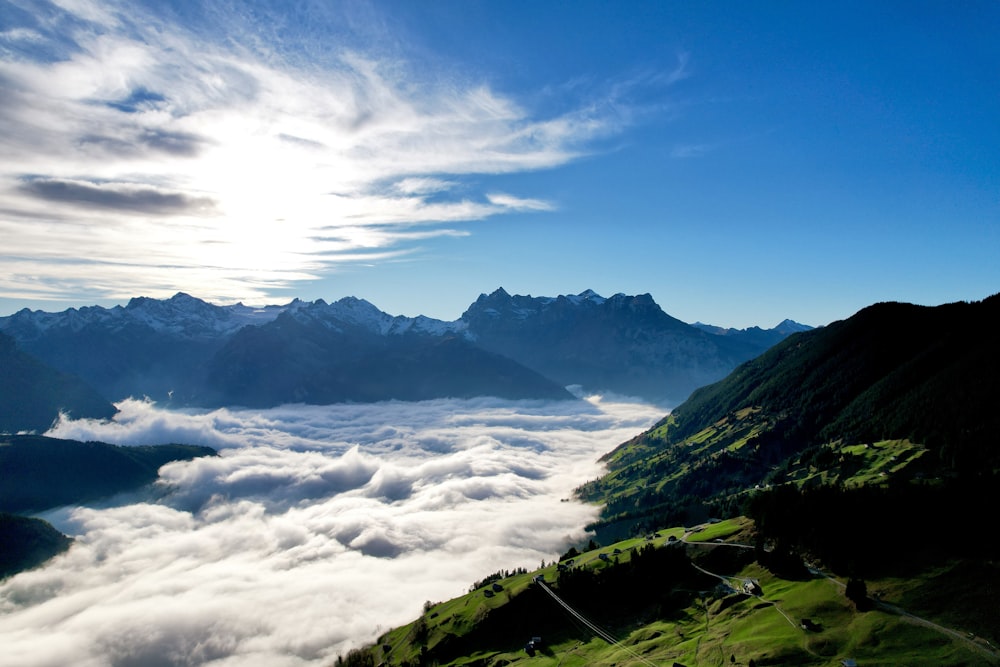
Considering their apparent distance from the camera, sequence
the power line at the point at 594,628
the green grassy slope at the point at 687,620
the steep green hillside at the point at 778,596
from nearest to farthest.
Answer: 1. the green grassy slope at the point at 687,620
2. the steep green hillside at the point at 778,596
3. the power line at the point at 594,628

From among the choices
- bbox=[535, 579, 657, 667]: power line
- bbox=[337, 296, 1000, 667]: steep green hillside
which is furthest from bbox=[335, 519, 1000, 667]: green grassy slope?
bbox=[535, 579, 657, 667]: power line

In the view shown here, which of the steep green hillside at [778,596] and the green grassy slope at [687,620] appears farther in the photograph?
the steep green hillside at [778,596]

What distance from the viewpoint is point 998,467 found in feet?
615

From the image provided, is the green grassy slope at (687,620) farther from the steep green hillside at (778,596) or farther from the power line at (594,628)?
the power line at (594,628)

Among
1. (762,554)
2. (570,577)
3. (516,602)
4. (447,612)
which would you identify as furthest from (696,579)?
(447,612)

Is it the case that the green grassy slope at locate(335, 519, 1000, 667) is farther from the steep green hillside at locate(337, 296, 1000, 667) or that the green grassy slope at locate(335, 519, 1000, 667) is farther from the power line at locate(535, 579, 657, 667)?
the power line at locate(535, 579, 657, 667)

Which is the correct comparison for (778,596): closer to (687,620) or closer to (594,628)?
(687,620)

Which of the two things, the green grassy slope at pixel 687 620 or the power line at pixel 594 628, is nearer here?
the green grassy slope at pixel 687 620

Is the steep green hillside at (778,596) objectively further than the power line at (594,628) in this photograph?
No

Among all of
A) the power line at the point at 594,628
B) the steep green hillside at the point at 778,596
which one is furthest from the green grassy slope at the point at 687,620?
the power line at the point at 594,628

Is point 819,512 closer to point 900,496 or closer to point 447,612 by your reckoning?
point 900,496

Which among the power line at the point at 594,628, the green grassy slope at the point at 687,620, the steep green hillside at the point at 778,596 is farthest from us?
the power line at the point at 594,628

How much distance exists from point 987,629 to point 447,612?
14719cm

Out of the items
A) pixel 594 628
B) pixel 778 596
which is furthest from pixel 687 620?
pixel 594 628
